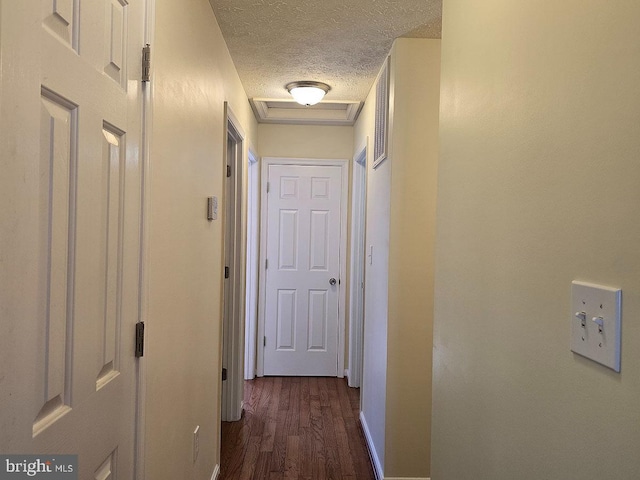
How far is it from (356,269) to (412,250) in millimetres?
1656

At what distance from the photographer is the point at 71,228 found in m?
0.90

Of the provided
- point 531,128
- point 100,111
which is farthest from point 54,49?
point 531,128

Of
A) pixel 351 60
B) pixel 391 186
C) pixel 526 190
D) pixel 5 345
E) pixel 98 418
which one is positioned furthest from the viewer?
pixel 351 60

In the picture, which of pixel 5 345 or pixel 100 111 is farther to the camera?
pixel 100 111

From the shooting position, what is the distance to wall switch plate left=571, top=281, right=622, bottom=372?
65 cm

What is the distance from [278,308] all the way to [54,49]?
11.6 ft

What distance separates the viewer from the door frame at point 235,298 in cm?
315

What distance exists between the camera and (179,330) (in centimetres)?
167

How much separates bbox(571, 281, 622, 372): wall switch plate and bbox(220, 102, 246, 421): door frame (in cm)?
260

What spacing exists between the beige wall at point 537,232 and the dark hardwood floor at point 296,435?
57.0 inches

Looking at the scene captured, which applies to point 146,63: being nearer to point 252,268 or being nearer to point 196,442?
point 196,442

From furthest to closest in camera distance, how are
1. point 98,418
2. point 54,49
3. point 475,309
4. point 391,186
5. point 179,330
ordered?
point 391,186 < point 179,330 < point 475,309 < point 98,418 < point 54,49

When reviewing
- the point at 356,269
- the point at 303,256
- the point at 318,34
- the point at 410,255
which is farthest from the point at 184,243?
the point at 303,256

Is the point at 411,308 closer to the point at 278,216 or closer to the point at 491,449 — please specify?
the point at 491,449
